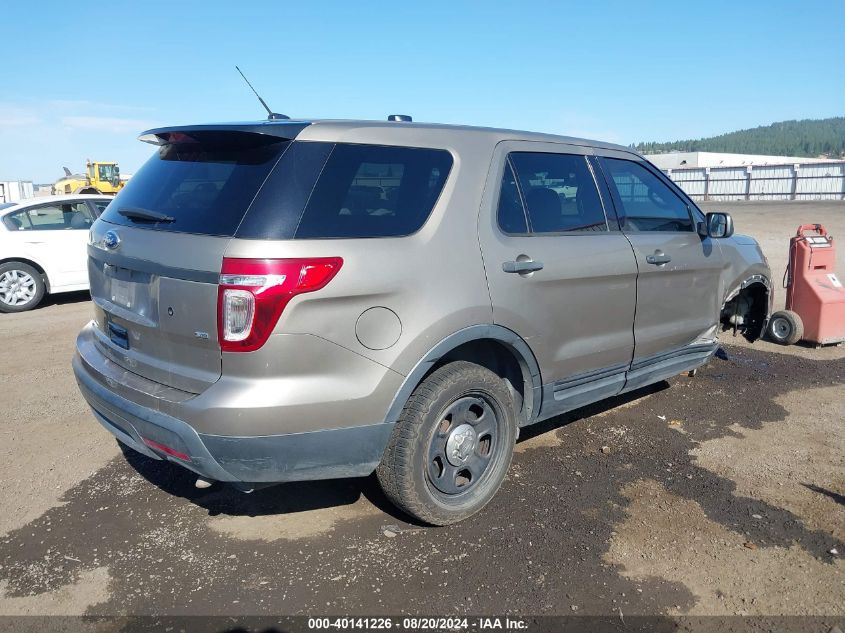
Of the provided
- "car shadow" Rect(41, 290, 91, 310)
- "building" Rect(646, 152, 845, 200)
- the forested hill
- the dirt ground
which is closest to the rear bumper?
the dirt ground

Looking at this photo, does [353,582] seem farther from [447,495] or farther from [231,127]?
[231,127]

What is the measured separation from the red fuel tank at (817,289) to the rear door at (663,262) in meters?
2.35

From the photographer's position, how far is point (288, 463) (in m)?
2.79

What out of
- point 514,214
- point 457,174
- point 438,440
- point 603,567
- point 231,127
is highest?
point 231,127

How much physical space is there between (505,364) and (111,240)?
2122mm

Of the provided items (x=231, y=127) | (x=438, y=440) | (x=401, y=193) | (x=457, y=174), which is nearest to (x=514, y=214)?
(x=457, y=174)

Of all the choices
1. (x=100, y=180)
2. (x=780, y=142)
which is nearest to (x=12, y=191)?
(x=100, y=180)

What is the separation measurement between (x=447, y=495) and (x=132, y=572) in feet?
4.99

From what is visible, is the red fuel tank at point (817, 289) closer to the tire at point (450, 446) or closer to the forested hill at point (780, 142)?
the tire at point (450, 446)

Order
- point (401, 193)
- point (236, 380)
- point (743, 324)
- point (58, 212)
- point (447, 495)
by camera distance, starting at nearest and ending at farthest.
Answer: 1. point (236, 380)
2. point (401, 193)
3. point (447, 495)
4. point (743, 324)
5. point (58, 212)

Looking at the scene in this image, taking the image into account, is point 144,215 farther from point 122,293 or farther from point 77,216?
point 77,216

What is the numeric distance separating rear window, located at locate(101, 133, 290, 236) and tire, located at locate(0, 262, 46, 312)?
720 cm

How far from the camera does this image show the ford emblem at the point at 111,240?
313cm

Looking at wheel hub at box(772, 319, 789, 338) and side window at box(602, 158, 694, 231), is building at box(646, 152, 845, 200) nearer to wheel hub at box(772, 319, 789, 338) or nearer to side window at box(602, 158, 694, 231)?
wheel hub at box(772, 319, 789, 338)
